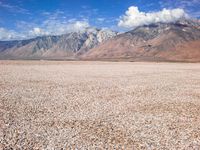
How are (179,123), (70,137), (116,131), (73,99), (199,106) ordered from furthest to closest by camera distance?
(73,99) < (199,106) < (179,123) < (116,131) < (70,137)

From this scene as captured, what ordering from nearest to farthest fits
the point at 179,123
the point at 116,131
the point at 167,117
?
1. the point at 116,131
2. the point at 179,123
3. the point at 167,117

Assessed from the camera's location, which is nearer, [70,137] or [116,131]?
[70,137]

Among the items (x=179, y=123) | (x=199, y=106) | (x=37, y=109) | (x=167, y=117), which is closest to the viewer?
(x=179, y=123)

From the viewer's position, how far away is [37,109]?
1745cm

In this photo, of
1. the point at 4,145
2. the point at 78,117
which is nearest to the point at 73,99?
the point at 78,117

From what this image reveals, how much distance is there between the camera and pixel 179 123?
14.6 metres

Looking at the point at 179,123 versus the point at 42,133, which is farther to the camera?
the point at 179,123

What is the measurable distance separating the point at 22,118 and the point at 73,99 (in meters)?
6.76

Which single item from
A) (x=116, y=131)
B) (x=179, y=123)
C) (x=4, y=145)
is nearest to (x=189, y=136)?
(x=179, y=123)

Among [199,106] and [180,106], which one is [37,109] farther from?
[199,106]

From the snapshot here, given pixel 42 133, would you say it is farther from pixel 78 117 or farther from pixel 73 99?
pixel 73 99

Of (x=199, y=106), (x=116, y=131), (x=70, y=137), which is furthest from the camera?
(x=199, y=106)

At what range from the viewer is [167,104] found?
19.8 meters

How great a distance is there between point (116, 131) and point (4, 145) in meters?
5.08
